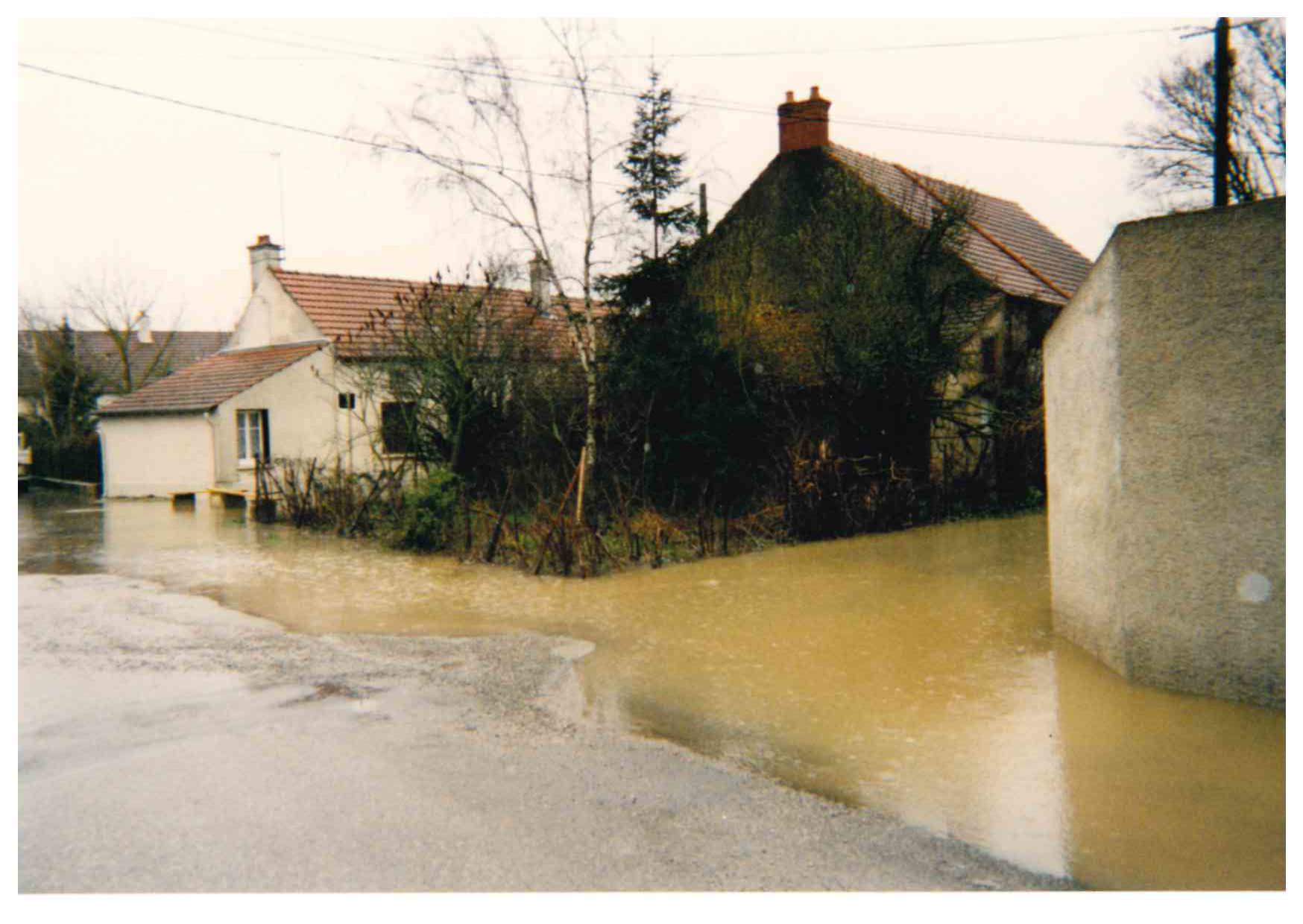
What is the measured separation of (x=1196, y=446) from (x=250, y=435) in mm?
19870

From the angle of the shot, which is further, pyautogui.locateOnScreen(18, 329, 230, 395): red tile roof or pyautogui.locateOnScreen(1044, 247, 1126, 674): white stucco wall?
pyautogui.locateOnScreen(18, 329, 230, 395): red tile roof

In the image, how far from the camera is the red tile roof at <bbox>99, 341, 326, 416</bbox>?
69.9 ft

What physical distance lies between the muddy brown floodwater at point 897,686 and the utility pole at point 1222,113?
4.95 meters

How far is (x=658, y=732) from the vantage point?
5.64 meters

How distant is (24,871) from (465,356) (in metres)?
11.8

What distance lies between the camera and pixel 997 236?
888 inches

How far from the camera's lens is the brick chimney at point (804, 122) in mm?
20609

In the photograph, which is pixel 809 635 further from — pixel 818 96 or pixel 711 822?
pixel 818 96

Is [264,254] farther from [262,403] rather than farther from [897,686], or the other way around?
[897,686]

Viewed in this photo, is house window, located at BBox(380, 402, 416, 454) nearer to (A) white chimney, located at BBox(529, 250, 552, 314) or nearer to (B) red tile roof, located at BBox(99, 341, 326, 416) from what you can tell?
(A) white chimney, located at BBox(529, 250, 552, 314)

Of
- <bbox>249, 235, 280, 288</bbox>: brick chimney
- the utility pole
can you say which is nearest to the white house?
<bbox>249, 235, 280, 288</bbox>: brick chimney

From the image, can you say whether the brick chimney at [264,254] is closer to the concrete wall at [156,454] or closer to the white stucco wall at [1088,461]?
the concrete wall at [156,454]

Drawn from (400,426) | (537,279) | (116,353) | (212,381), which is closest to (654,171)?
(537,279)

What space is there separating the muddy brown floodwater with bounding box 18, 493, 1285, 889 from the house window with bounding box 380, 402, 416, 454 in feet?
9.89
